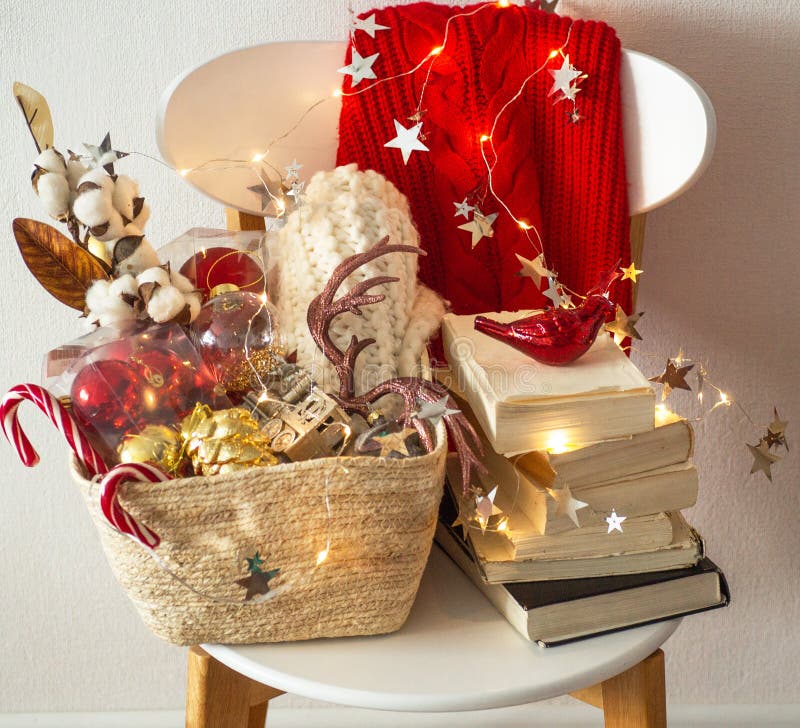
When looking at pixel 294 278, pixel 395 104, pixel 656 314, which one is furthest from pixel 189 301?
pixel 656 314

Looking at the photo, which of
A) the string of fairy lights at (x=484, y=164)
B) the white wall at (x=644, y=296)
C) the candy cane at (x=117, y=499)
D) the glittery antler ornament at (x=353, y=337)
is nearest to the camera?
the candy cane at (x=117, y=499)

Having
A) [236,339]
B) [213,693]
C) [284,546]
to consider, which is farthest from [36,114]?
[213,693]

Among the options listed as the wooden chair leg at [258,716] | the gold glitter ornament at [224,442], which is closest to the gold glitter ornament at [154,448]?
the gold glitter ornament at [224,442]

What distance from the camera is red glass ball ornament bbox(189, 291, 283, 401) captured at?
0.63m

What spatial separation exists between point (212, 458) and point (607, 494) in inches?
11.8

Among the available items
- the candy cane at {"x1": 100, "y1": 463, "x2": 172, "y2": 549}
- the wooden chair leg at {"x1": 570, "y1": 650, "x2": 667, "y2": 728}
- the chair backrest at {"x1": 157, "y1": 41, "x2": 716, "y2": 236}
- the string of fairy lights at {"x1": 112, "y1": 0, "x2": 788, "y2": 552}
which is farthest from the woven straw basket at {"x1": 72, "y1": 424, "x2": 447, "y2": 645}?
the chair backrest at {"x1": 157, "y1": 41, "x2": 716, "y2": 236}

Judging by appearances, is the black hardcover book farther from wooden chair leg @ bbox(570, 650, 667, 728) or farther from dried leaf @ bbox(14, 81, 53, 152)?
dried leaf @ bbox(14, 81, 53, 152)

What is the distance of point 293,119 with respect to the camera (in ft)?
2.58

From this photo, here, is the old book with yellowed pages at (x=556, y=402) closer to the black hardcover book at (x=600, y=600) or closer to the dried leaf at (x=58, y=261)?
the black hardcover book at (x=600, y=600)

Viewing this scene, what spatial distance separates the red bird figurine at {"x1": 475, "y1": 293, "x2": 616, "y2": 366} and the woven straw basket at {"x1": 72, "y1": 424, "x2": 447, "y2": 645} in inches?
4.6

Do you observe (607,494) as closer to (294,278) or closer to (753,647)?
(294,278)

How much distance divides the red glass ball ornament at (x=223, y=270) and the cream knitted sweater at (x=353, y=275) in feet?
0.06

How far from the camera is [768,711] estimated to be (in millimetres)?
1116

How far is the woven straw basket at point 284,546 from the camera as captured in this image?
536mm
